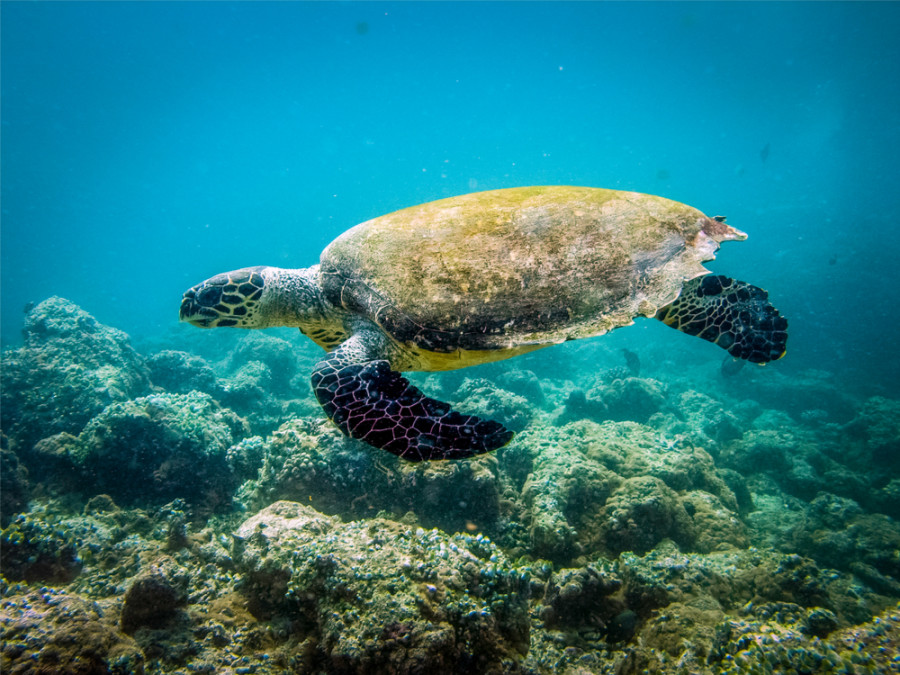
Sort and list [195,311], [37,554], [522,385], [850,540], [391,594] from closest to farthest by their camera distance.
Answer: [391,594] < [37,554] < [195,311] < [850,540] < [522,385]

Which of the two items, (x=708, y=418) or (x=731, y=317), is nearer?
(x=731, y=317)

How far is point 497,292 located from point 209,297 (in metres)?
3.60

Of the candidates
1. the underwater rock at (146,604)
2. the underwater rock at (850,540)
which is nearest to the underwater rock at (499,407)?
the underwater rock at (850,540)

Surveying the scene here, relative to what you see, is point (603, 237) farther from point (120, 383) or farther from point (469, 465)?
point (120, 383)

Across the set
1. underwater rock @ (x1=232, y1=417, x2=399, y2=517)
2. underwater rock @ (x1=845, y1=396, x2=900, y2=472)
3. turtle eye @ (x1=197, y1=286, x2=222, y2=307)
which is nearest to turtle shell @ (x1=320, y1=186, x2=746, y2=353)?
turtle eye @ (x1=197, y1=286, x2=222, y2=307)

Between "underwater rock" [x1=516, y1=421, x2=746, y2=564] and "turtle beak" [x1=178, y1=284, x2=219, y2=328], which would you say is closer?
"turtle beak" [x1=178, y1=284, x2=219, y2=328]

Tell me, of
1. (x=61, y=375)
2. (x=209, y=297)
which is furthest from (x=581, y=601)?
(x=61, y=375)

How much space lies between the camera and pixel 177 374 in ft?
42.1

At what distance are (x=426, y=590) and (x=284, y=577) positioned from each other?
1.34 meters

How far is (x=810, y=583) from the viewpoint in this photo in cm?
396

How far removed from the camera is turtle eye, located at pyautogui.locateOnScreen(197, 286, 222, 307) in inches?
175

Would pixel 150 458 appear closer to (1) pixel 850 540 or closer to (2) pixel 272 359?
(2) pixel 272 359

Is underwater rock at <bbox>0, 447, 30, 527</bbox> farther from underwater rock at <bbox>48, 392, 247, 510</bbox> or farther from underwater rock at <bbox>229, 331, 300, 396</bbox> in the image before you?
underwater rock at <bbox>229, 331, 300, 396</bbox>

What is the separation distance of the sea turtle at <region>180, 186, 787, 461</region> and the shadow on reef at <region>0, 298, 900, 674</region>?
53.3 inches
